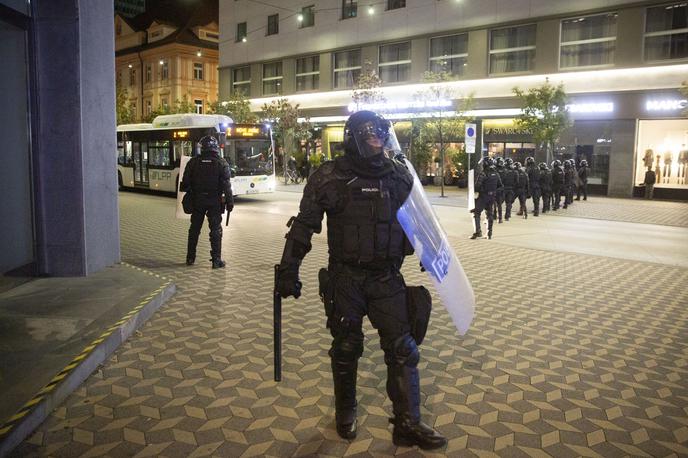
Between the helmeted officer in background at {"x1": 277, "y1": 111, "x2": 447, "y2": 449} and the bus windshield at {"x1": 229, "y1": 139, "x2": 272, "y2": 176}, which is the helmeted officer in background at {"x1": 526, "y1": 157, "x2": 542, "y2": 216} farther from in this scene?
the helmeted officer in background at {"x1": 277, "y1": 111, "x2": 447, "y2": 449}

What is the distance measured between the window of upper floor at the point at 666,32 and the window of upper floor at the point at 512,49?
16.3 feet

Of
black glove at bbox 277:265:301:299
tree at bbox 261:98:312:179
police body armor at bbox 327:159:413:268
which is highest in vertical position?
tree at bbox 261:98:312:179

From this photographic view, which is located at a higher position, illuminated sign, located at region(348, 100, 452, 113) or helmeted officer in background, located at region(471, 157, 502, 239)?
illuminated sign, located at region(348, 100, 452, 113)

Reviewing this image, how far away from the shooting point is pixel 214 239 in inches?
360

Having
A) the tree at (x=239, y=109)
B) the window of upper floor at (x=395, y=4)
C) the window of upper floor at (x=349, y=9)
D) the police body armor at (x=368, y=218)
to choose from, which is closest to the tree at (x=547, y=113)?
the window of upper floor at (x=395, y=4)

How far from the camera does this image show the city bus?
21078 millimetres

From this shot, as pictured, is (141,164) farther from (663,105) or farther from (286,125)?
(663,105)

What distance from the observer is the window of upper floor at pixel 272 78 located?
39.2 m

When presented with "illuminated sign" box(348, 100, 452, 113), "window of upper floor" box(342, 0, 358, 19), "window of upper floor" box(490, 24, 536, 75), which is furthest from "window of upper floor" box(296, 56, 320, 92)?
"window of upper floor" box(490, 24, 536, 75)

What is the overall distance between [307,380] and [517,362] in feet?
6.14

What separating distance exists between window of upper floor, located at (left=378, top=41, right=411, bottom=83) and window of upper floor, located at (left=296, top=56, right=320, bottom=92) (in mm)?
4956

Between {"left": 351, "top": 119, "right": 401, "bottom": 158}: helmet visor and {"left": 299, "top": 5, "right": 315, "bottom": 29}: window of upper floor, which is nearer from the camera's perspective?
{"left": 351, "top": 119, "right": 401, "bottom": 158}: helmet visor

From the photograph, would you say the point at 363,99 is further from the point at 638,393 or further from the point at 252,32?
the point at 638,393

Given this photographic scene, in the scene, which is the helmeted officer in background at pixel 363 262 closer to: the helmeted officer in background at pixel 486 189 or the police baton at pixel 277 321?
the police baton at pixel 277 321
